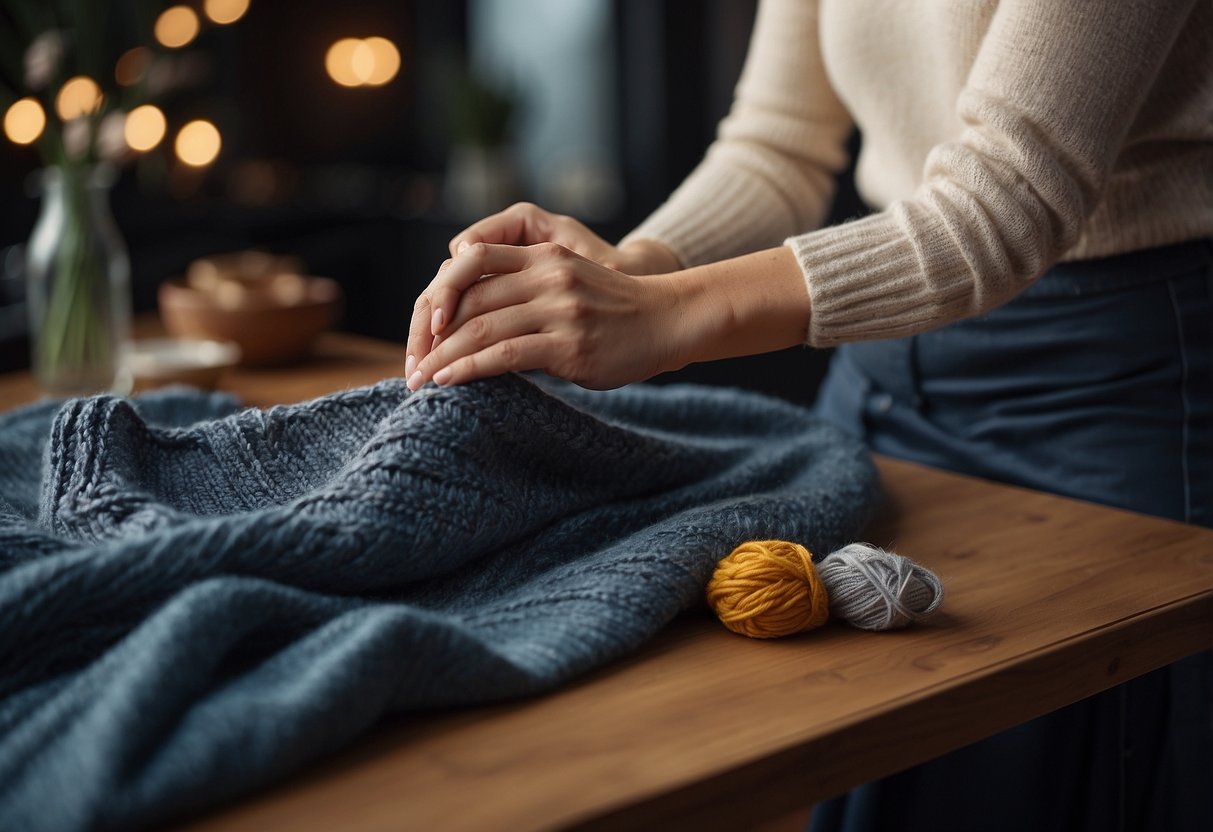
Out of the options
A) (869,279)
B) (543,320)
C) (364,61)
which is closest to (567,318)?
(543,320)

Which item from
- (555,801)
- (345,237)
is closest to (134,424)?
(555,801)

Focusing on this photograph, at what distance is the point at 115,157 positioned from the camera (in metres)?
1.48

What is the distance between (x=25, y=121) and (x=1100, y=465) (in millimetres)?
1281

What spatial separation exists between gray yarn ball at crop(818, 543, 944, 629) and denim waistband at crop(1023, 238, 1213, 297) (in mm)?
431

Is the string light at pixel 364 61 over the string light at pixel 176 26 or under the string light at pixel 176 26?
over

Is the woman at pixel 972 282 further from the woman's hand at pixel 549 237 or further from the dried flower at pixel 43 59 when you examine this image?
the dried flower at pixel 43 59

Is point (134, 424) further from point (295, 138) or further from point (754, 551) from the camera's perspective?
point (295, 138)

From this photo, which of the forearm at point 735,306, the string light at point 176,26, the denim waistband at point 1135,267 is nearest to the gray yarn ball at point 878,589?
the forearm at point 735,306

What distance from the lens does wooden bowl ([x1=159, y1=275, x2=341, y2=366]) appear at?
1.50 m

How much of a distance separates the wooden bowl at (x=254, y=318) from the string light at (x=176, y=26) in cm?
32

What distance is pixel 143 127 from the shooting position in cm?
155

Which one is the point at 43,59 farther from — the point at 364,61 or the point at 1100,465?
the point at 364,61

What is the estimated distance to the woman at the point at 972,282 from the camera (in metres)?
0.74

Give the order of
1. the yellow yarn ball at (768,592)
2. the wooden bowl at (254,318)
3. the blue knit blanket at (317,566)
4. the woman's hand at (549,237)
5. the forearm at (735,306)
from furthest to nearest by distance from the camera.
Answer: the wooden bowl at (254,318)
the woman's hand at (549,237)
the forearm at (735,306)
the yellow yarn ball at (768,592)
the blue knit blanket at (317,566)
